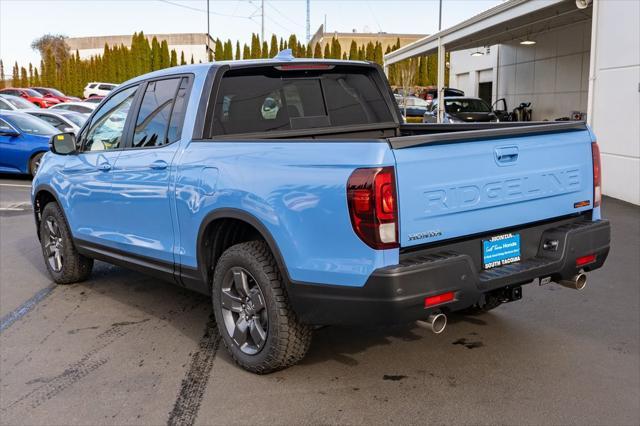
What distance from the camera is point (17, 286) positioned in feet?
21.7

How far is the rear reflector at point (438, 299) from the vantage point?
137 inches

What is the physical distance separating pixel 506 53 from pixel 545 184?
1051 inches

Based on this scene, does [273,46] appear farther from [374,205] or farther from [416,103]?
[374,205]

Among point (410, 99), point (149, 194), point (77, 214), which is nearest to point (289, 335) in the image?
point (149, 194)

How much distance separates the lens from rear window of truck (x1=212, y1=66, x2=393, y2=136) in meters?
4.75

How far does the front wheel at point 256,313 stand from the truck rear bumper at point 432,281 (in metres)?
0.17

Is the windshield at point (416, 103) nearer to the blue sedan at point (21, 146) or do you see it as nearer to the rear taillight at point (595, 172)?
the blue sedan at point (21, 146)

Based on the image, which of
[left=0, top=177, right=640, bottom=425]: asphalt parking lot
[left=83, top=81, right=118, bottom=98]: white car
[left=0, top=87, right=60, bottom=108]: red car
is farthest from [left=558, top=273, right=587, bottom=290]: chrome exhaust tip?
[left=83, top=81, right=118, bottom=98]: white car

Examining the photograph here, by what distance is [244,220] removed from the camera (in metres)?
4.02

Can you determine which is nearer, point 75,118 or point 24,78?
point 75,118

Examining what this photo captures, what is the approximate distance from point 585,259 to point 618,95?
8.78 m

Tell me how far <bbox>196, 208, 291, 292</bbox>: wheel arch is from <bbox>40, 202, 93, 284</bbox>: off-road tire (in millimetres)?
2399

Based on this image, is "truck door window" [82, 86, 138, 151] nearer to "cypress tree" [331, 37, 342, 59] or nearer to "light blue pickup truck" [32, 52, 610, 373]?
"light blue pickup truck" [32, 52, 610, 373]

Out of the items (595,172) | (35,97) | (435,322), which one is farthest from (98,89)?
(435,322)
